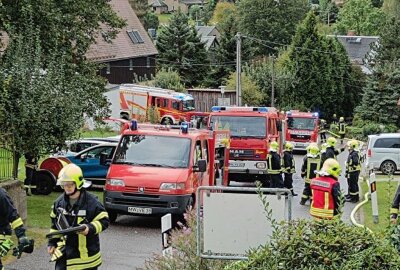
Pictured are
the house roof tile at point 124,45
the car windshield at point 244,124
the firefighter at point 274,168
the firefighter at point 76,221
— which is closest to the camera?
the firefighter at point 76,221

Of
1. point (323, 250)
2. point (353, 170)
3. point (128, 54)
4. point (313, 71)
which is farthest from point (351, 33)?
point (323, 250)

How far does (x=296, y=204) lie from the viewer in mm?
20812

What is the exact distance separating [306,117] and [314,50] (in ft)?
84.4

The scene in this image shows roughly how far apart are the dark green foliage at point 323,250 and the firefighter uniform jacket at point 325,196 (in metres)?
6.20

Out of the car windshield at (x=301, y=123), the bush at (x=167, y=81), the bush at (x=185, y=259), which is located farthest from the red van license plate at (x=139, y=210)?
the bush at (x=167, y=81)

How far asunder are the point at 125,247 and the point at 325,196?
3911mm

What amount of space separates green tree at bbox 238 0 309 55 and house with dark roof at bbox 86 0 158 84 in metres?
29.5

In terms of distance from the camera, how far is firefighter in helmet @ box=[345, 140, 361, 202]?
68.3 feet

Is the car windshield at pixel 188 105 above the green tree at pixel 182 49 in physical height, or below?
below

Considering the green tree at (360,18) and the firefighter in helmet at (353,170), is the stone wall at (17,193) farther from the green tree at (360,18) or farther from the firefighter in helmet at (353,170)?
the green tree at (360,18)

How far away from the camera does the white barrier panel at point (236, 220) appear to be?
740cm

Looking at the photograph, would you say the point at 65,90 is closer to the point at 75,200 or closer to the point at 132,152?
the point at 132,152

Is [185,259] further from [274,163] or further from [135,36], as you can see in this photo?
[135,36]

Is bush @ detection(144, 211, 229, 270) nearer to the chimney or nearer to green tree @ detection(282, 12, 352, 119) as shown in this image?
green tree @ detection(282, 12, 352, 119)
